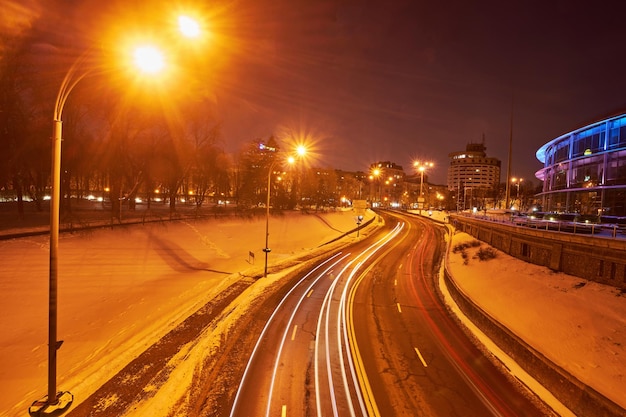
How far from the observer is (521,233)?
24594mm

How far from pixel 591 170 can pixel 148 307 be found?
47626 mm

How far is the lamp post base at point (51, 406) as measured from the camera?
28.8 ft

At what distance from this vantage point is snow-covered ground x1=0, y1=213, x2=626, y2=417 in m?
11.4

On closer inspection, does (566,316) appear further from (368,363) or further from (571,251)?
(368,363)

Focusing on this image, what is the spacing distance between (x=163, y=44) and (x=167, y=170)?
3709 centimetres

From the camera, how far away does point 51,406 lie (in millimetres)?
8930

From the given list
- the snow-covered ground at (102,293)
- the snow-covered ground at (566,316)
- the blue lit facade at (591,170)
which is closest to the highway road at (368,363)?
the snow-covered ground at (566,316)

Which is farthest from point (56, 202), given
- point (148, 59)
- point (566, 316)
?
point (566, 316)

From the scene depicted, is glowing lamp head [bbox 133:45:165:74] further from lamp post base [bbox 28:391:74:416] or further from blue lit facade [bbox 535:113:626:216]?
blue lit facade [bbox 535:113:626:216]

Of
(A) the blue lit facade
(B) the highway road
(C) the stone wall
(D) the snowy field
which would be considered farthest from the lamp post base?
(A) the blue lit facade

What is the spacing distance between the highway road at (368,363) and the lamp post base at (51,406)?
4595mm

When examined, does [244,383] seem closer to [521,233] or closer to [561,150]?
[521,233]

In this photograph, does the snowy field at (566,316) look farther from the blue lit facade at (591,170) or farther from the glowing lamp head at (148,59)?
the blue lit facade at (591,170)

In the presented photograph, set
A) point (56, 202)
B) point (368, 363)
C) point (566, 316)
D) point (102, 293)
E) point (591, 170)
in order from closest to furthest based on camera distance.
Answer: point (56, 202) < point (368, 363) < point (566, 316) < point (102, 293) < point (591, 170)
